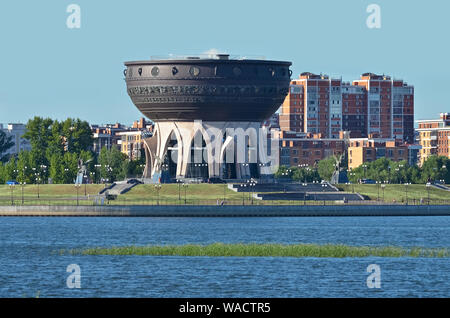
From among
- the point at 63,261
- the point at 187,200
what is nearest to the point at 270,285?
the point at 63,261

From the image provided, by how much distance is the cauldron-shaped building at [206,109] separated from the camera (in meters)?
180

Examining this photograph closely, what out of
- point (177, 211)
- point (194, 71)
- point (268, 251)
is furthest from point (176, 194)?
point (268, 251)

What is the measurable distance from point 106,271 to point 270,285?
459 inches

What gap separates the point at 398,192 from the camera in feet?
589

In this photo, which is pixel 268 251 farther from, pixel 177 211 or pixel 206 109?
pixel 206 109

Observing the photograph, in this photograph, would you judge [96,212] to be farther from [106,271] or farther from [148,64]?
[106,271]

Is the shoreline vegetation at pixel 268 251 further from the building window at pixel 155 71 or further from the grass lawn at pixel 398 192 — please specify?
the building window at pixel 155 71

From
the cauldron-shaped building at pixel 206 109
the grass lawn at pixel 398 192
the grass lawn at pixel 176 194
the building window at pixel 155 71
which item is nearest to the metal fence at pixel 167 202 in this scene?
the grass lawn at pixel 176 194

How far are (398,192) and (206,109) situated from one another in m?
27.2

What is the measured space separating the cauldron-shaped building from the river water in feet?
174

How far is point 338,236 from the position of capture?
4653 inches

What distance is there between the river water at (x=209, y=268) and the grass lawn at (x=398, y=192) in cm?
4442

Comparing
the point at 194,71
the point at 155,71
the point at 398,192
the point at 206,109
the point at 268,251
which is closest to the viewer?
the point at 268,251

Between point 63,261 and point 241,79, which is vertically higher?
point 241,79
